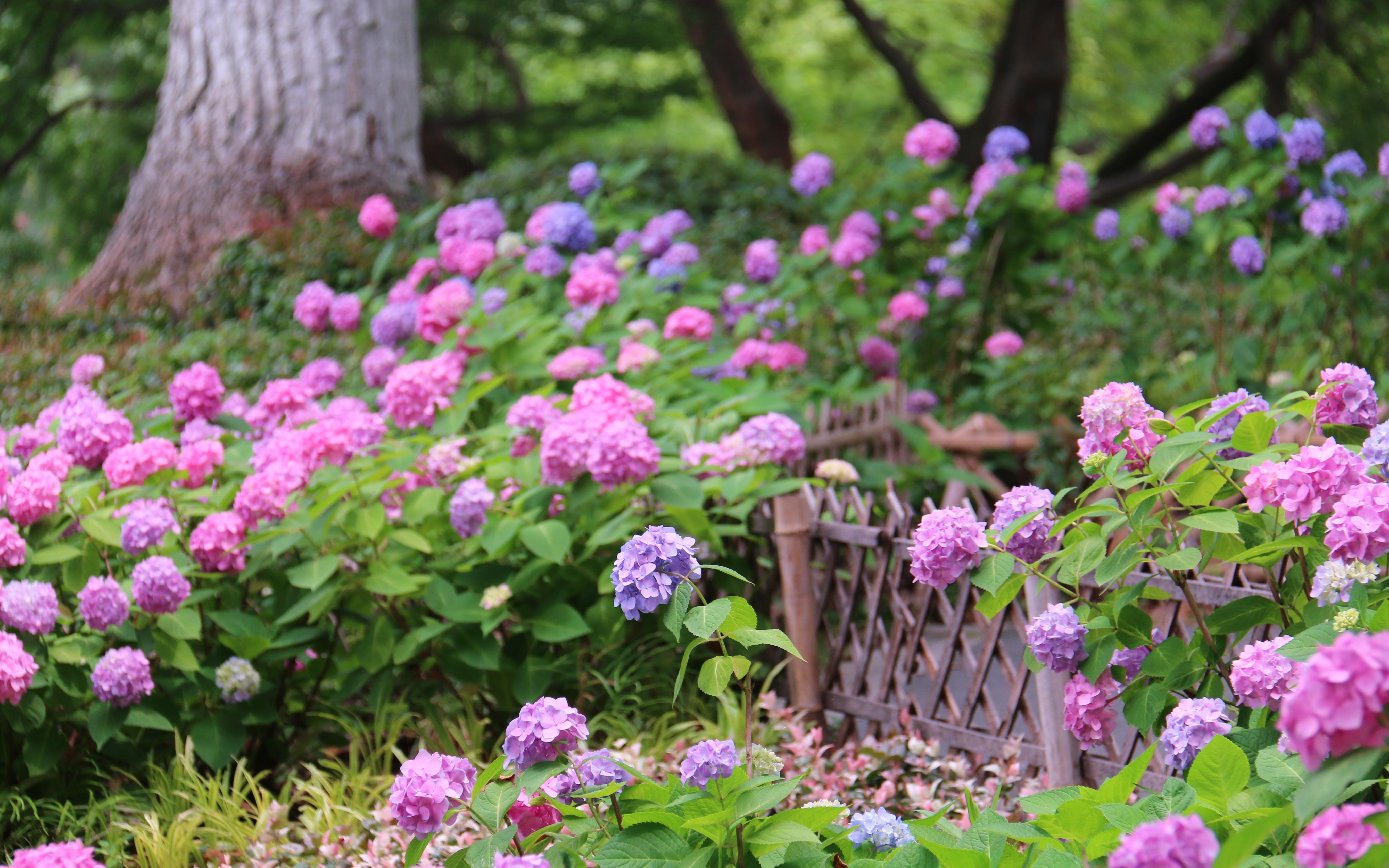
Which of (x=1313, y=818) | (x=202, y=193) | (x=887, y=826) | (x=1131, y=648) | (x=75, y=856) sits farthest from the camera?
(x=202, y=193)

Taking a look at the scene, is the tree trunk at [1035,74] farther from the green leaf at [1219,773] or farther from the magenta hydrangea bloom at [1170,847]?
the magenta hydrangea bloom at [1170,847]

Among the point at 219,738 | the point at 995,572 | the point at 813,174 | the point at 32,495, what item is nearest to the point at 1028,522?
the point at 995,572

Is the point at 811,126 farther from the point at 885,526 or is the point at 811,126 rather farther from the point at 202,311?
the point at 885,526

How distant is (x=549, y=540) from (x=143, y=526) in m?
0.90

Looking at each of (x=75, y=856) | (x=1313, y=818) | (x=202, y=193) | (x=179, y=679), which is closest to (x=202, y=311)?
(x=202, y=193)

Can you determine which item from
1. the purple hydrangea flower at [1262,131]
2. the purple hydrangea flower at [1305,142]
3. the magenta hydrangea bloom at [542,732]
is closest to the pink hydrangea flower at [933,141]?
the purple hydrangea flower at [1262,131]

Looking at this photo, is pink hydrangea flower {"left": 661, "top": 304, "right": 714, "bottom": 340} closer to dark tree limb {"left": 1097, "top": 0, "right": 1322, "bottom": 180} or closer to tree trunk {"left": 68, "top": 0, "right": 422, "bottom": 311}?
tree trunk {"left": 68, "top": 0, "right": 422, "bottom": 311}

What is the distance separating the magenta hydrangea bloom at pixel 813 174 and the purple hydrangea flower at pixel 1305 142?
1.76 metres

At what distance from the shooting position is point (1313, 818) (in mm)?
1250

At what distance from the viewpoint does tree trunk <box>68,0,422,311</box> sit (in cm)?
671

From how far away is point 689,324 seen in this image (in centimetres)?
390

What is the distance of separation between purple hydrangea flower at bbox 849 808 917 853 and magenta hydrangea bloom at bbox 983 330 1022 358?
364cm

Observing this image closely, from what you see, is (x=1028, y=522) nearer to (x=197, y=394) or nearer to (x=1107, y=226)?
(x=197, y=394)

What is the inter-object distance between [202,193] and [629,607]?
6279 millimetres
